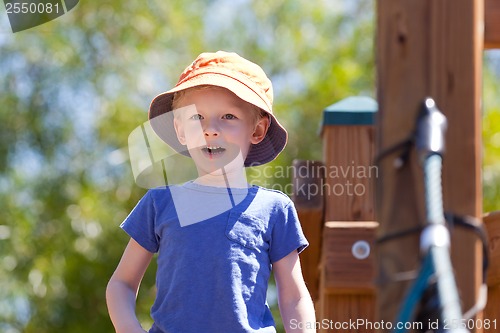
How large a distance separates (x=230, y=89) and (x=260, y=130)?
238 millimetres

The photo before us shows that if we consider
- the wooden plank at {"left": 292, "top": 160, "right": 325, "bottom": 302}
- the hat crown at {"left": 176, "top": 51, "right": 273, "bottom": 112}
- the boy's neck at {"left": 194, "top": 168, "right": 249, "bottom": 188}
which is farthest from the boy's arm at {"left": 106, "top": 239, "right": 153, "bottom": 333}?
the wooden plank at {"left": 292, "top": 160, "right": 325, "bottom": 302}

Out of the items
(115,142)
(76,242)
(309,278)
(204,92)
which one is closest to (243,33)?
(115,142)

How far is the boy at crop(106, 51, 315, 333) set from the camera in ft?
8.04

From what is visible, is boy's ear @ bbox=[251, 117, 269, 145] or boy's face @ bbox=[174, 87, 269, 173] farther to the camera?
boy's ear @ bbox=[251, 117, 269, 145]

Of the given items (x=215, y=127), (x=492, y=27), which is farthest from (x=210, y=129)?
(x=492, y=27)

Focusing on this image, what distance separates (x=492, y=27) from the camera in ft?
8.27

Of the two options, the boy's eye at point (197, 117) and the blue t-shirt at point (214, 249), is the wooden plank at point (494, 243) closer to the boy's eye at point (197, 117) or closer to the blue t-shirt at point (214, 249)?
the blue t-shirt at point (214, 249)

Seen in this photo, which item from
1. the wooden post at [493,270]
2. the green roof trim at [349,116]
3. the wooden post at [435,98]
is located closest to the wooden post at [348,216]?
the green roof trim at [349,116]

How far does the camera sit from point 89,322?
970 cm

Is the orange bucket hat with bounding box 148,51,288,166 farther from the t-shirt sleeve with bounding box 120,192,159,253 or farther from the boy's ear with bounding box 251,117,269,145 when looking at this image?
the t-shirt sleeve with bounding box 120,192,159,253

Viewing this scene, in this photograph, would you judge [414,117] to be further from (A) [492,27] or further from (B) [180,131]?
(B) [180,131]

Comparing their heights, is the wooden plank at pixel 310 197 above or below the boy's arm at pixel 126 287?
above

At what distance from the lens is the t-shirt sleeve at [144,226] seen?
2607 mm

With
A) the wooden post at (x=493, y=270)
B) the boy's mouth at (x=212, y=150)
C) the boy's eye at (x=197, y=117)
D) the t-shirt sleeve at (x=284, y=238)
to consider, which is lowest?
the wooden post at (x=493, y=270)
